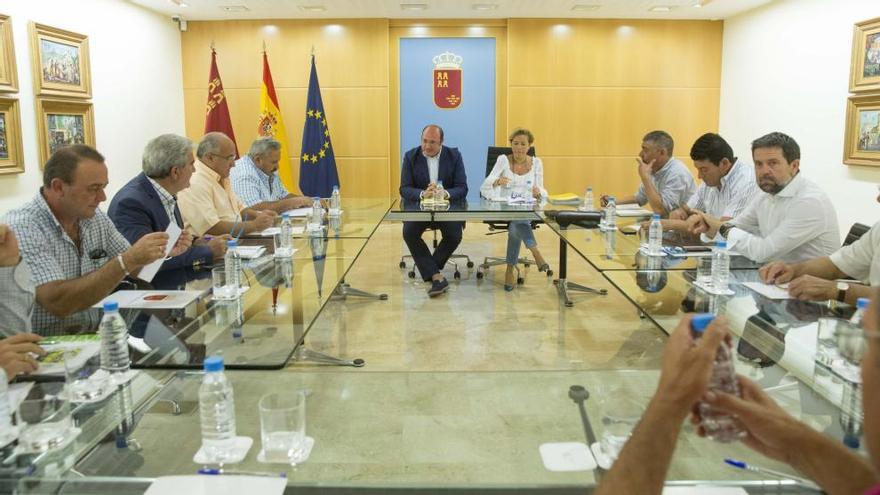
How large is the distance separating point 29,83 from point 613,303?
5270 mm

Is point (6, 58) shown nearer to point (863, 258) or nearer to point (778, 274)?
point (778, 274)

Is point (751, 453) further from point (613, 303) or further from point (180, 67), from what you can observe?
point (180, 67)

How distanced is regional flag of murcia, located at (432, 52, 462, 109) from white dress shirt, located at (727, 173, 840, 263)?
5.76 meters

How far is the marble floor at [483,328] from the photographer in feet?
11.7

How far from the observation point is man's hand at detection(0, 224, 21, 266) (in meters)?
1.79

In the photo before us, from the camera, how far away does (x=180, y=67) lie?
8.27m

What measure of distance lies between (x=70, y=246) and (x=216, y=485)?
1.69 metres

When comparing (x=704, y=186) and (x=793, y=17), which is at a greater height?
(x=793, y=17)

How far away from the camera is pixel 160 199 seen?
3.12 m

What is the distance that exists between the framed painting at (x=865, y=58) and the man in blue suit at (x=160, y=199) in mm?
5696

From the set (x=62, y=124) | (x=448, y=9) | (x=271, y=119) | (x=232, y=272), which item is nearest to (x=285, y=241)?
(x=232, y=272)

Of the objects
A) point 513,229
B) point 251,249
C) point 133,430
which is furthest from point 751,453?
point 513,229

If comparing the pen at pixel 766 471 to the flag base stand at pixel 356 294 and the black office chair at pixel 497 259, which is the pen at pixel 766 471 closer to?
the flag base stand at pixel 356 294

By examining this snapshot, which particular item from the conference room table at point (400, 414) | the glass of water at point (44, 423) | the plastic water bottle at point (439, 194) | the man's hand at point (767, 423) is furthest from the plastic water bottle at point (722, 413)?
the plastic water bottle at point (439, 194)
